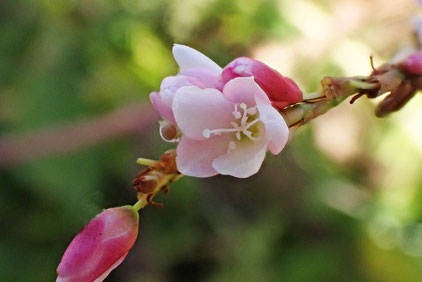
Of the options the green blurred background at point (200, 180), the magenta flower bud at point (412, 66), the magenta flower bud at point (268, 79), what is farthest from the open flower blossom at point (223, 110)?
the green blurred background at point (200, 180)

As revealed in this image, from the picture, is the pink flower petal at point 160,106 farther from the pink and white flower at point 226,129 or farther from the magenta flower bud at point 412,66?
the magenta flower bud at point 412,66

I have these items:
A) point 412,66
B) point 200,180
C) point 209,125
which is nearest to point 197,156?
point 209,125

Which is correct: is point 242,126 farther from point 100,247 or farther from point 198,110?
point 100,247

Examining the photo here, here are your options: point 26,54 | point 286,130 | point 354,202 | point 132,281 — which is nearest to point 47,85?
point 26,54

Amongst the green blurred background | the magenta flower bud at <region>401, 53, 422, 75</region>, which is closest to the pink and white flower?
the magenta flower bud at <region>401, 53, 422, 75</region>

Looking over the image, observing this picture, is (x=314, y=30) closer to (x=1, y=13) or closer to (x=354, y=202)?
(x=354, y=202)

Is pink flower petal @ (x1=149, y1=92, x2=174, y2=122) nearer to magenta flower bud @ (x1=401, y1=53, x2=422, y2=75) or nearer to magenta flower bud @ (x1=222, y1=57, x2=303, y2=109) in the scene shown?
magenta flower bud @ (x1=222, y1=57, x2=303, y2=109)


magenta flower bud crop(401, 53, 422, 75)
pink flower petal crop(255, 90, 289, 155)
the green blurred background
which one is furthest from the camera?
the green blurred background
